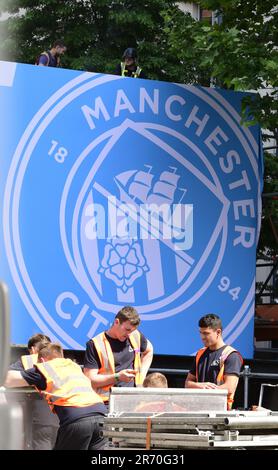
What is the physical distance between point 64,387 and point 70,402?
0.13 meters

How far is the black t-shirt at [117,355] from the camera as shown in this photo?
10.9m

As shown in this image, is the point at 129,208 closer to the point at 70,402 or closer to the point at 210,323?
the point at 210,323

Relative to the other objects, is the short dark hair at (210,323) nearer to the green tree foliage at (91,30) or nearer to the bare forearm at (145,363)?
the bare forearm at (145,363)

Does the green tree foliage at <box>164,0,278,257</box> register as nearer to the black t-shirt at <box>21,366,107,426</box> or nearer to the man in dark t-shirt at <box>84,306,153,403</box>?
the man in dark t-shirt at <box>84,306,153,403</box>

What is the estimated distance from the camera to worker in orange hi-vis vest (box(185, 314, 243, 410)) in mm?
10766

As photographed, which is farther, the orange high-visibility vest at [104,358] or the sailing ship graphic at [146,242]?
the sailing ship graphic at [146,242]

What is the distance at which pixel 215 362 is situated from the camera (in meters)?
10.9

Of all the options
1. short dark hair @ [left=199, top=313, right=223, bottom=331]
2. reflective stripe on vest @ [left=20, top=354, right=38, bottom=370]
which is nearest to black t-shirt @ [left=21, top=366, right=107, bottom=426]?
short dark hair @ [left=199, top=313, right=223, bottom=331]

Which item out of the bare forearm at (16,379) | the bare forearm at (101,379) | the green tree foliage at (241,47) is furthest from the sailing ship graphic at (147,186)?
the bare forearm at (16,379)

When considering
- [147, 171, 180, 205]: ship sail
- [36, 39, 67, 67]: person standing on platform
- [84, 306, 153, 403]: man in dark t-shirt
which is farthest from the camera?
[36, 39, 67, 67]: person standing on platform

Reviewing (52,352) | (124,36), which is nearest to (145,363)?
(52,352)

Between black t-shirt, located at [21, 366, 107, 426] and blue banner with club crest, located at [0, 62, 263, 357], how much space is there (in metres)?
4.76

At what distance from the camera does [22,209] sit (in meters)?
15.1
